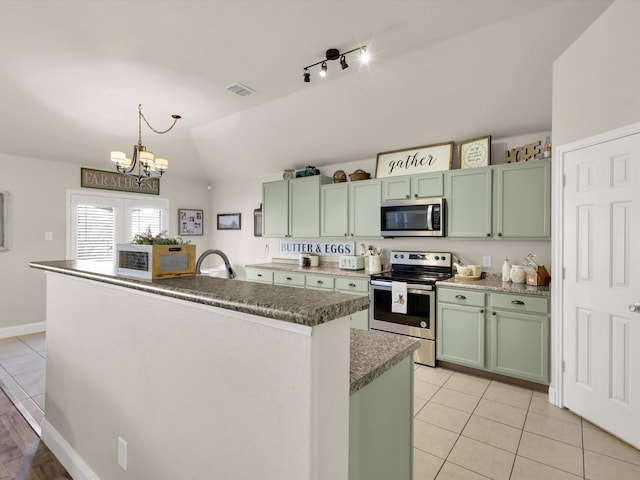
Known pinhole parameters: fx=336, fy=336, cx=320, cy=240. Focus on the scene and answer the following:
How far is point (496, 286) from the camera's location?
10.7ft

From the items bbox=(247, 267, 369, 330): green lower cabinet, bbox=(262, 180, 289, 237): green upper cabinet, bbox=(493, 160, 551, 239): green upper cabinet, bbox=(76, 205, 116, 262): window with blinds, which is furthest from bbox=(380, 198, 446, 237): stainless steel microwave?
bbox=(76, 205, 116, 262): window with blinds

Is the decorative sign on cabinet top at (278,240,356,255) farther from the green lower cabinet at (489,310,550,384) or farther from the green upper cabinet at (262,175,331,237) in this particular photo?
the green lower cabinet at (489,310,550,384)

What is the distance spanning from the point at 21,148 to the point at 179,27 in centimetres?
330

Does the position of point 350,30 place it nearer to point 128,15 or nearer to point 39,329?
point 128,15

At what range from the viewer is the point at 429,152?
13.5 feet

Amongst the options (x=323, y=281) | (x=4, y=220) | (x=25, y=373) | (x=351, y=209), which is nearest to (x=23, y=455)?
(x=25, y=373)

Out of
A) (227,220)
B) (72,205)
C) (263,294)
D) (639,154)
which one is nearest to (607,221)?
(639,154)

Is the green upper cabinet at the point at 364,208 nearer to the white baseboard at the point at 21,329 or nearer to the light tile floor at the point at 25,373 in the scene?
the light tile floor at the point at 25,373

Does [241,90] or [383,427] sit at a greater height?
[241,90]

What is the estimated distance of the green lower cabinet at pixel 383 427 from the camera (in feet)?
3.66

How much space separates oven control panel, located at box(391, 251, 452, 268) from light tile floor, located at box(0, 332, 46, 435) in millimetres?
3810

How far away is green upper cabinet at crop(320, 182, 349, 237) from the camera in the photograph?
15.2 ft

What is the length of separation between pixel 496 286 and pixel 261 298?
2.98 metres

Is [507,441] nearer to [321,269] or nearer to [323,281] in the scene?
[323,281]
